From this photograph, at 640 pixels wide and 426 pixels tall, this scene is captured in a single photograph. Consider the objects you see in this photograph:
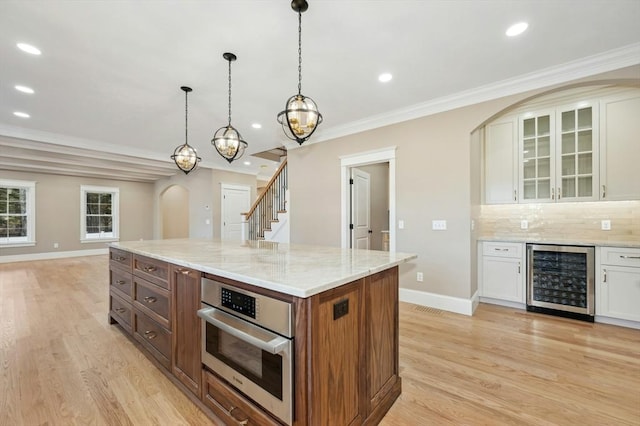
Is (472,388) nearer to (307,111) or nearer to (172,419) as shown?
(172,419)

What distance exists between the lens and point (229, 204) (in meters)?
7.91

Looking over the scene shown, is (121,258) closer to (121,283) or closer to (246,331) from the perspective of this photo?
(121,283)

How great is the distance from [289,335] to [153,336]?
166 cm

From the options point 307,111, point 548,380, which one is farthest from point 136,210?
point 548,380

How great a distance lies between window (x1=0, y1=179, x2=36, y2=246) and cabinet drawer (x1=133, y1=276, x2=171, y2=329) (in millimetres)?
8010

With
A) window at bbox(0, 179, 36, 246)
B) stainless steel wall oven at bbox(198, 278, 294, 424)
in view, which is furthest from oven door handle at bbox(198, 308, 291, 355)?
window at bbox(0, 179, 36, 246)

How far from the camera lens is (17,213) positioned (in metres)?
7.36

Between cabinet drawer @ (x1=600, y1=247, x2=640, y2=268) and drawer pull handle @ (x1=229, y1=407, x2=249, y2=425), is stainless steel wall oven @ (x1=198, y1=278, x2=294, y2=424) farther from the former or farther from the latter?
cabinet drawer @ (x1=600, y1=247, x2=640, y2=268)

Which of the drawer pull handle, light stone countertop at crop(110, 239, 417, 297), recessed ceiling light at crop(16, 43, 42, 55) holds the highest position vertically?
recessed ceiling light at crop(16, 43, 42, 55)

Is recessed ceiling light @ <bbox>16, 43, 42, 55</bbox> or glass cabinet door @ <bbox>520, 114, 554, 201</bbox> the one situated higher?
recessed ceiling light @ <bbox>16, 43, 42, 55</bbox>

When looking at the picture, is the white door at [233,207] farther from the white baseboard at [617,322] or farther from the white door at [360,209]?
the white baseboard at [617,322]


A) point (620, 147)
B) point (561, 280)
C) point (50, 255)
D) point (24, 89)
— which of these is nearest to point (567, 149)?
point (620, 147)

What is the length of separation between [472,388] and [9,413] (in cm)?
307

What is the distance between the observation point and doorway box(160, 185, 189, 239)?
10555mm
